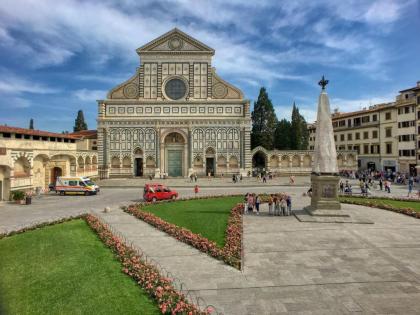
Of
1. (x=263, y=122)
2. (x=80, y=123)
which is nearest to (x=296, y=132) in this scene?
(x=263, y=122)

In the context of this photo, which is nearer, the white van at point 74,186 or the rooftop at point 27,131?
the rooftop at point 27,131

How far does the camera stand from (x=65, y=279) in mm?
9000

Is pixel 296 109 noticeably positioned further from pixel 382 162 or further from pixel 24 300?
pixel 24 300

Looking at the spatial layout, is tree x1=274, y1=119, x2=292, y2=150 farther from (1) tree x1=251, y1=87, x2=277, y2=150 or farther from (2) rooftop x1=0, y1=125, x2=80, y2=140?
(2) rooftop x1=0, y1=125, x2=80, y2=140

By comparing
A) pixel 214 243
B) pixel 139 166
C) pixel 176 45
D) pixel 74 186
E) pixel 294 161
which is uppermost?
pixel 176 45

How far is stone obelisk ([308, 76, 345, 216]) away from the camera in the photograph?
17391mm

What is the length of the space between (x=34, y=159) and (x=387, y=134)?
52565 mm

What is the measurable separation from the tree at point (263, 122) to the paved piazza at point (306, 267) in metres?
44.4

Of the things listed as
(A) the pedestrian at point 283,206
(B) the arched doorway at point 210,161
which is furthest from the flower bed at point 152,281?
(B) the arched doorway at point 210,161

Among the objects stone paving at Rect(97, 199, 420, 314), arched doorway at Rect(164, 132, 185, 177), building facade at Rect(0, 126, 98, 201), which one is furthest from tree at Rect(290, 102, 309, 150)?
stone paving at Rect(97, 199, 420, 314)

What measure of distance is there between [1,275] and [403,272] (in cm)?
1268

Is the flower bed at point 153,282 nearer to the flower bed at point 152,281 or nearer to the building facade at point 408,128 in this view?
the flower bed at point 152,281

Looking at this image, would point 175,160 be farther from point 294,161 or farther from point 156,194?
point 156,194

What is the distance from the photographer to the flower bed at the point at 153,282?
687 centimetres
